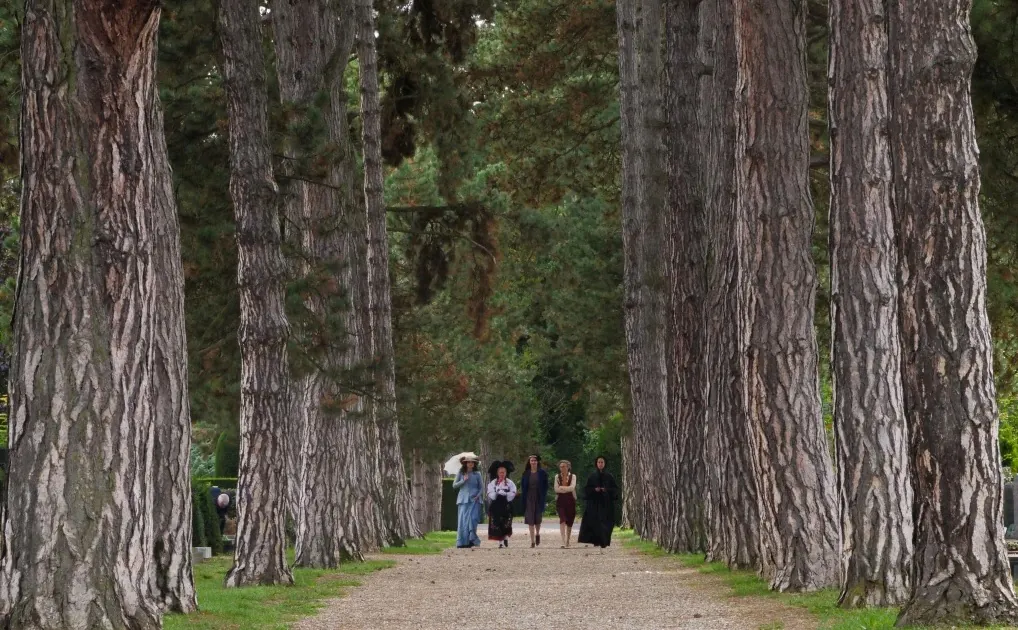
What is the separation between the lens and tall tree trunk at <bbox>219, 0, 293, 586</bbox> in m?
15.9

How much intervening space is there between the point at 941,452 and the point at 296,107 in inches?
417

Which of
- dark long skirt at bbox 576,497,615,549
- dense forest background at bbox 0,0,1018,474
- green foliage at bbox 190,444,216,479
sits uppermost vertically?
dense forest background at bbox 0,0,1018,474

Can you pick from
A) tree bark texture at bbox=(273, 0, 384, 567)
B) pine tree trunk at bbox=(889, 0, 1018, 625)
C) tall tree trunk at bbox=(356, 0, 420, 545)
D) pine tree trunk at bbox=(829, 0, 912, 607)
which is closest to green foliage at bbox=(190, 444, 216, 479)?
tall tree trunk at bbox=(356, 0, 420, 545)

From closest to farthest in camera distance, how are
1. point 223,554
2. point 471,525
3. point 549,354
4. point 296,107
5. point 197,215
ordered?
point 296,107, point 197,215, point 223,554, point 471,525, point 549,354

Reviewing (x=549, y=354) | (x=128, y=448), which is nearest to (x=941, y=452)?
(x=128, y=448)

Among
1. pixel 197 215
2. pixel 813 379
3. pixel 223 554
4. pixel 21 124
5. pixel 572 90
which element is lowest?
pixel 223 554

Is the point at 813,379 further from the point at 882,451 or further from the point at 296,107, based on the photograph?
the point at 296,107

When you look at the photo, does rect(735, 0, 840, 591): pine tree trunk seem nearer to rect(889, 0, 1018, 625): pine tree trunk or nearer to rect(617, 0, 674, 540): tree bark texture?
rect(889, 0, 1018, 625): pine tree trunk

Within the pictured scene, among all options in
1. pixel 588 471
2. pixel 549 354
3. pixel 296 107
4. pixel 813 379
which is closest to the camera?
pixel 813 379

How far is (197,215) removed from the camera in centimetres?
1994

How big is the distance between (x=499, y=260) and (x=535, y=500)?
581 cm

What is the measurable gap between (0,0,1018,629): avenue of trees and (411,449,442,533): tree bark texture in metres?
9.70

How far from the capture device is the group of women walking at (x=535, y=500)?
28.1 meters

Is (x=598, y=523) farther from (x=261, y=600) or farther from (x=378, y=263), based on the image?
(x=261, y=600)
